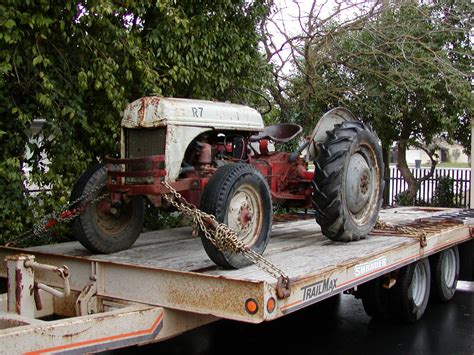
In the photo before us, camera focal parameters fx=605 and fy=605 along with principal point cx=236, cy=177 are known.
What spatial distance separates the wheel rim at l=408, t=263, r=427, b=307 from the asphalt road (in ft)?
0.88

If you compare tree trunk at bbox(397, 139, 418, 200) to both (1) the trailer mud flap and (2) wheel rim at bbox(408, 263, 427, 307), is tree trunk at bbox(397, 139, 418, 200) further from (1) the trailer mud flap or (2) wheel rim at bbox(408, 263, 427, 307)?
(1) the trailer mud flap

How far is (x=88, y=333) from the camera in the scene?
3.29m

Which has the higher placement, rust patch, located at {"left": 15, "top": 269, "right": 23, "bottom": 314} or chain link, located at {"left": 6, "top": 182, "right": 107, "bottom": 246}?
chain link, located at {"left": 6, "top": 182, "right": 107, "bottom": 246}

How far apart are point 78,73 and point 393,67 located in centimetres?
743

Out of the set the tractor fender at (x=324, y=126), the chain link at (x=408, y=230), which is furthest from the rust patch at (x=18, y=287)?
the chain link at (x=408, y=230)

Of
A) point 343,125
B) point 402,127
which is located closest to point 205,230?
point 343,125

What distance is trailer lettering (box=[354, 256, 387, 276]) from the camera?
4.59m

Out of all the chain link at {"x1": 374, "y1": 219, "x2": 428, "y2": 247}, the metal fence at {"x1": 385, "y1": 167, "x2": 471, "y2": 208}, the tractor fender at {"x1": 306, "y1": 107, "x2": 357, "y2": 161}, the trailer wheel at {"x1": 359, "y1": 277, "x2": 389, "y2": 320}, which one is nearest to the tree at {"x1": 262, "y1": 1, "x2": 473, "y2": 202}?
the metal fence at {"x1": 385, "y1": 167, "x2": 471, "y2": 208}

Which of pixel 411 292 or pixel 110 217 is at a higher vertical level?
pixel 110 217

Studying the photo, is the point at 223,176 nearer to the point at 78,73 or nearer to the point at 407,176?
the point at 78,73

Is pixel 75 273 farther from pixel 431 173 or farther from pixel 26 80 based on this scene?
pixel 431 173

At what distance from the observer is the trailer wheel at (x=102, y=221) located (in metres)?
4.88

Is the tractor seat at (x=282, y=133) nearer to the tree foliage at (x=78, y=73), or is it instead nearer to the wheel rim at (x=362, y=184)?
the wheel rim at (x=362, y=184)

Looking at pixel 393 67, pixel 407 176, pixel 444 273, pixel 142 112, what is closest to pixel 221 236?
pixel 142 112
